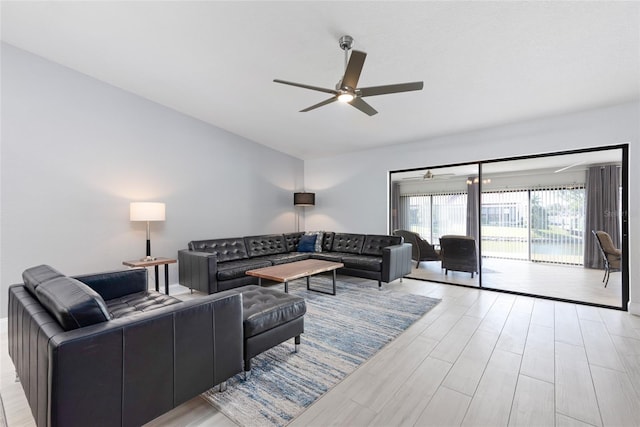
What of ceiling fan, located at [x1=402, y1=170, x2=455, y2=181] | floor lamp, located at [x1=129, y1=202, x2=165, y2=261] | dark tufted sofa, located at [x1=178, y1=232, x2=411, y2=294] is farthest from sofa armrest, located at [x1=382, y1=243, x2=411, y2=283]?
floor lamp, located at [x1=129, y1=202, x2=165, y2=261]

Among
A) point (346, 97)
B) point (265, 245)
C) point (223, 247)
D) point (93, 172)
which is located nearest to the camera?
point (346, 97)

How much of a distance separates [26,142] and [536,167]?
23.9 ft

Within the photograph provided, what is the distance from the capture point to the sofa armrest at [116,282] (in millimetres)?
2385

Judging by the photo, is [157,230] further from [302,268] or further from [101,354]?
[101,354]

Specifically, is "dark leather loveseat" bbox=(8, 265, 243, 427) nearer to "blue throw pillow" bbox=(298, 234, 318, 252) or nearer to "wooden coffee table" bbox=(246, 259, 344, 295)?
"wooden coffee table" bbox=(246, 259, 344, 295)

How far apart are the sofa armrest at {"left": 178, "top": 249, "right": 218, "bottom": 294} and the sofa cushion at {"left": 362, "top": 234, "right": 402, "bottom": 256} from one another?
2.76m

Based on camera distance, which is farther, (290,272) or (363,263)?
(363,263)

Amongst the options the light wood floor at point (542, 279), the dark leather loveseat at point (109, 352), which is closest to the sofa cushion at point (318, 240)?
the light wood floor at point (542, 279)

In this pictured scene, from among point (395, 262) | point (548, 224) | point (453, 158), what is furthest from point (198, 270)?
point (548, 224)

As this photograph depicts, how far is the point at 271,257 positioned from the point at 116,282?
8.60 ft

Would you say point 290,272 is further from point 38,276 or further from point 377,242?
point 38,276

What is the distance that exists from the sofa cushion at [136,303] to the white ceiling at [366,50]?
8.46ft

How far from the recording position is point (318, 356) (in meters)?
2.33

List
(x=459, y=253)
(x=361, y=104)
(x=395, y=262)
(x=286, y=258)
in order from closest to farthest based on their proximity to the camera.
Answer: (x=361, y=104) < (x=395, y=262) < (x=286, y=258) < (x=459, y=253)
